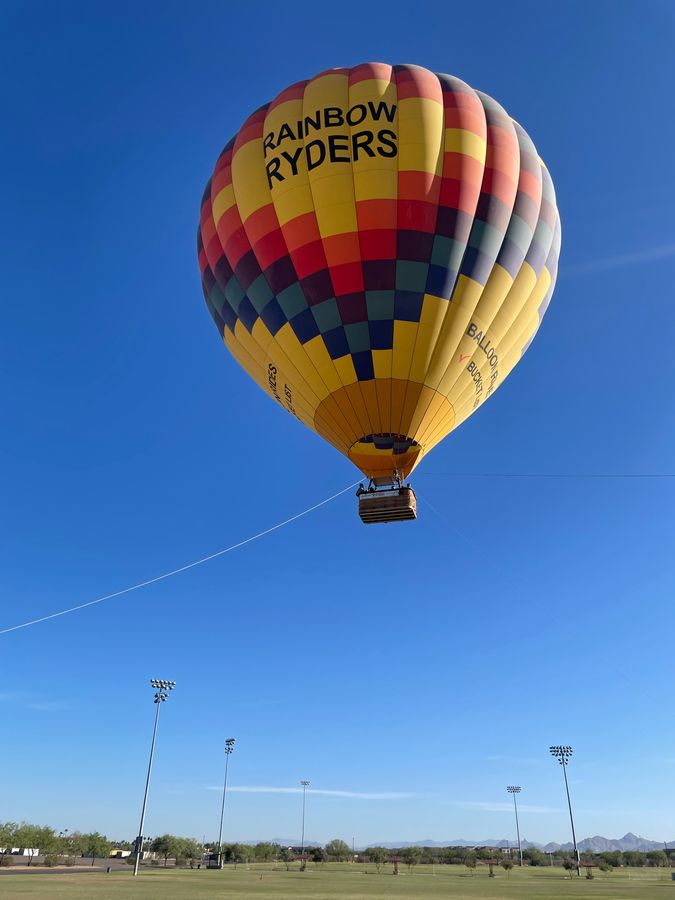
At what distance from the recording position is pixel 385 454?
19406mm

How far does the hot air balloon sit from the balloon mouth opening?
45 millimetres

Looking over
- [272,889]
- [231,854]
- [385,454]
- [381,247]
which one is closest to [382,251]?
[381,247]

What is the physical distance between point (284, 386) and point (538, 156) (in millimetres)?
12279

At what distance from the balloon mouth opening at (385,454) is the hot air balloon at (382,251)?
0.05m

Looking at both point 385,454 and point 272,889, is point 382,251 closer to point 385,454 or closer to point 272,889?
point 385,454

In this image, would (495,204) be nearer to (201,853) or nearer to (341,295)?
(341,295)

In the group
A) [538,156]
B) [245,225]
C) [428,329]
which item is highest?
[538,156]

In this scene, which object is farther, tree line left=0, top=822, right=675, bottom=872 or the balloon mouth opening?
tree line left=0, top=822, right=675, bottom=872

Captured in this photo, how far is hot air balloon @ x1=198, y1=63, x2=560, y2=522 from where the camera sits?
1803 centimetres

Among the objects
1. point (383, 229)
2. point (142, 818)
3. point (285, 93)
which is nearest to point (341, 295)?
point (383, 229)

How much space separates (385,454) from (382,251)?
243 inches

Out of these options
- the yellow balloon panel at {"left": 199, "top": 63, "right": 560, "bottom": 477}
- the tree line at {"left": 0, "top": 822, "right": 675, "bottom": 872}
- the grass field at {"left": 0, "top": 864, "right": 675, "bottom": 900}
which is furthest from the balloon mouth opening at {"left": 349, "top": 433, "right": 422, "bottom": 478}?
the tree line at {"left": 0, "top": 822, "right": 675, "bottom": 872}

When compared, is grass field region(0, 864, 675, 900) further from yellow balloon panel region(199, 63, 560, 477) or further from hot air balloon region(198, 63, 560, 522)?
yellow balloon panel region(199, 63, 560, 477)

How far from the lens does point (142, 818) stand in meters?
41.2
